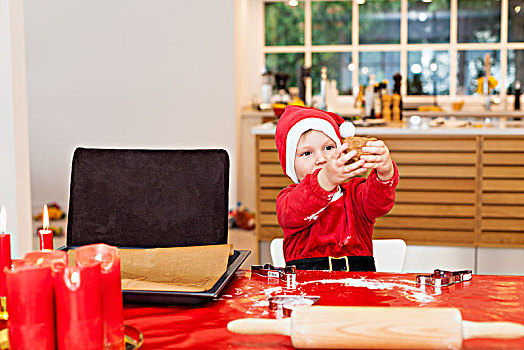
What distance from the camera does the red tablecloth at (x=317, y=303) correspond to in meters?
0.98

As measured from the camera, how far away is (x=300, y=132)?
1.72 meters

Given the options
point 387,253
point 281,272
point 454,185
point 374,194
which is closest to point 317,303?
point 281,272

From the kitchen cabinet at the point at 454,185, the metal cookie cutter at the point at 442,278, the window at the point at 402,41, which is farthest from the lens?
the window at the point at 402,41

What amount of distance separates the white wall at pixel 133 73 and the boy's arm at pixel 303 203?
339cm

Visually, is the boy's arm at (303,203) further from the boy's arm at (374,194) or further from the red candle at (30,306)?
the red candle at (30,306)

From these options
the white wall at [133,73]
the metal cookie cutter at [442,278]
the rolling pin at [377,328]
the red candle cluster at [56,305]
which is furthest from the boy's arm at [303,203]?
the white wall at [133,73]

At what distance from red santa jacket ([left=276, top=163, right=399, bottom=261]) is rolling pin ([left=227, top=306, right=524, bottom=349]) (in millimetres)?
659

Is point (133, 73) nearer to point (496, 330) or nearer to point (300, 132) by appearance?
point (300, 132)

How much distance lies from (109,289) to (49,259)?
10 centimetres

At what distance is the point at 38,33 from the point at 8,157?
2.91 meters

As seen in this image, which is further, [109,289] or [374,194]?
[374,194]

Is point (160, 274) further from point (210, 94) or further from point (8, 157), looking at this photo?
point (210, 94)

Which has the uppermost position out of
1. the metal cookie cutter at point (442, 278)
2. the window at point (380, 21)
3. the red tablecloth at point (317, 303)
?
the window at point (380, 21)

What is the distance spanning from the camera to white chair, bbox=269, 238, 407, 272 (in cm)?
174
